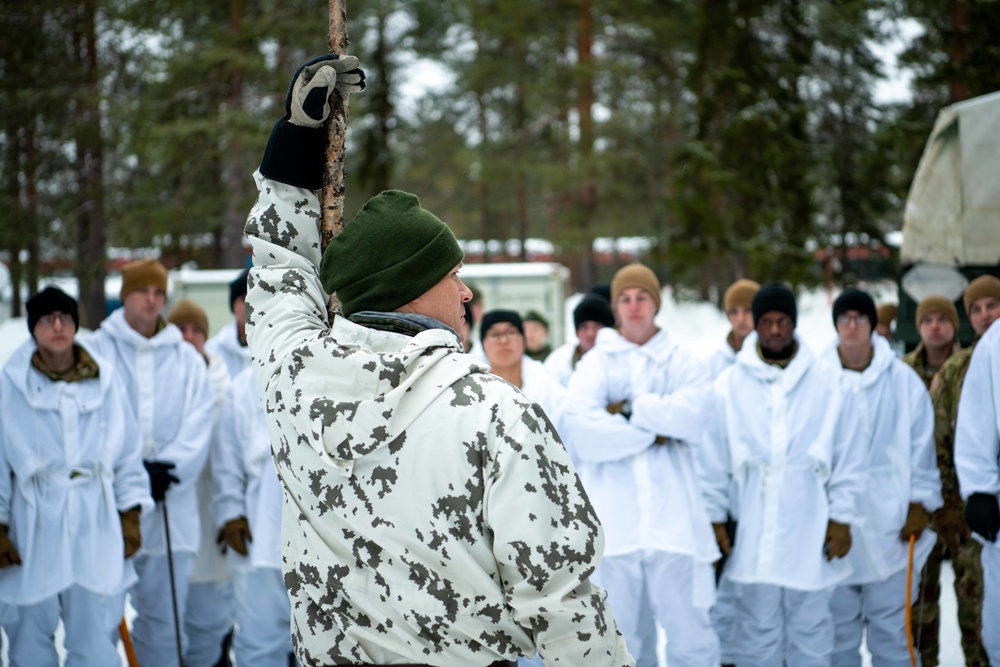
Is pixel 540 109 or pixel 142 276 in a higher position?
pixel 540 109

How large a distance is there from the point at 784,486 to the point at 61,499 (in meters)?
3.66

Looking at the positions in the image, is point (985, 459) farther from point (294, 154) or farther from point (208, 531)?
point (208, 531)

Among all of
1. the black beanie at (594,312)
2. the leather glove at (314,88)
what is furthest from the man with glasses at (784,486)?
the leather glove at (314,88)

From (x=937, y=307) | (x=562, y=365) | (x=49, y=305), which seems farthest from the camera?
(x=937, y=307)

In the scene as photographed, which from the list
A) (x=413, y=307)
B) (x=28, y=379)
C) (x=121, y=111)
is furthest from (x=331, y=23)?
(x=121, y=111)

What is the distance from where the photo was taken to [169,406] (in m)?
5.71

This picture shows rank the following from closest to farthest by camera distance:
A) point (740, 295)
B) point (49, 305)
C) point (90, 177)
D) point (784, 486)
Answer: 1. point (49, 305)
2. point (784, 486)
3. point (740, 295)
4. point (90, 177)

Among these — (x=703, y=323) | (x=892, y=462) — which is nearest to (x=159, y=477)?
(x=892, y=462)

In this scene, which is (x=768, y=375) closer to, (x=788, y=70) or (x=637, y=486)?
(x=637, y=486)

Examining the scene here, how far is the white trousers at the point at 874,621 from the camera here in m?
5.39

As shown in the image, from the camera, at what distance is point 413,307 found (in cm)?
220

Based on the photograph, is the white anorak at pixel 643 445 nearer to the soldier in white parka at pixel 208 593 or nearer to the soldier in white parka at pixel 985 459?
the soldier in white parka at pixel 985 459

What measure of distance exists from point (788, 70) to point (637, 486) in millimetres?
16755

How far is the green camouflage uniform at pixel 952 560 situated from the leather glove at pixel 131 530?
14.5 ft
